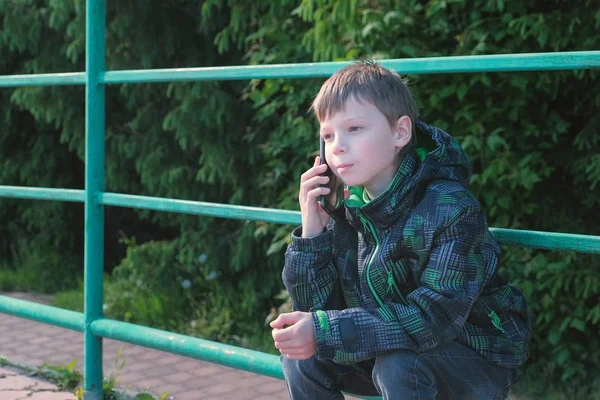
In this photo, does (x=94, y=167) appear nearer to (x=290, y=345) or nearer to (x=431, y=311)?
(x=290, y=345)

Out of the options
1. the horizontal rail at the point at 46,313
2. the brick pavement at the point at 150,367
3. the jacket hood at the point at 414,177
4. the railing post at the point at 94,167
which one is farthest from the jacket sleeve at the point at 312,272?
the brick pavement at the point at 150,367

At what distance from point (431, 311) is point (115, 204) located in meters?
1.43

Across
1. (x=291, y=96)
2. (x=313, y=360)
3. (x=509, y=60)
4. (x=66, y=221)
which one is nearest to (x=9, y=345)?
(x=291, y=96)

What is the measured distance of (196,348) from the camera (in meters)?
2.84

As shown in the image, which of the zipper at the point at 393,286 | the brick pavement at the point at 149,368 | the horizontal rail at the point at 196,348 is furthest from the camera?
the brick pavement at the point at 149,368

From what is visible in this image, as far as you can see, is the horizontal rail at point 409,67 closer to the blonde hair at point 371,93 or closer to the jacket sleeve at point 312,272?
the blonde hair at point 371,93

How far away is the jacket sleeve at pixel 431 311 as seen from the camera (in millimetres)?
1937

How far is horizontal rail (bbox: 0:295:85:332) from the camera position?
10.7 feet

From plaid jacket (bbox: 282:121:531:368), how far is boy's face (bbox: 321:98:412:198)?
5 cm

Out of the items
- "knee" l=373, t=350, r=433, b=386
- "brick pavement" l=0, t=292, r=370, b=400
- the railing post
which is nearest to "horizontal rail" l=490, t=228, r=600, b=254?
"knee" l=373, t=350, r=433, b=386

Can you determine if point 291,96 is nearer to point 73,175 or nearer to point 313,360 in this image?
point 313,360

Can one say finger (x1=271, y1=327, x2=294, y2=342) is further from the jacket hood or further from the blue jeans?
the jacket hood

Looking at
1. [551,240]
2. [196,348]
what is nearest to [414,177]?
[551,240]

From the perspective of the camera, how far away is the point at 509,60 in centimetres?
213
